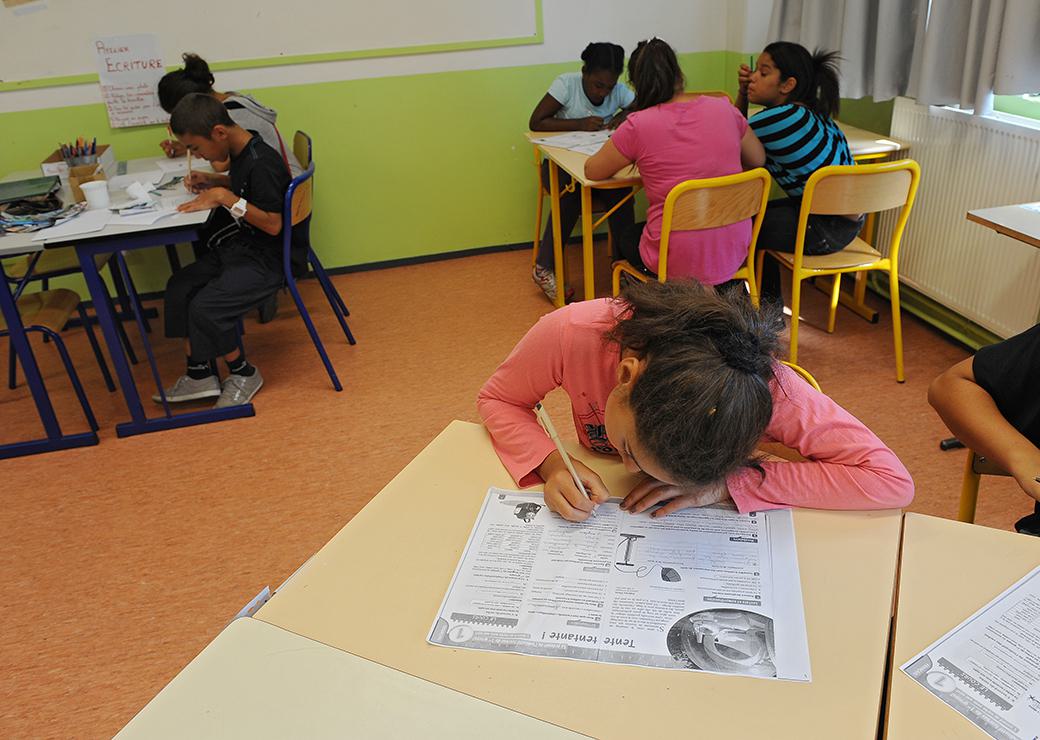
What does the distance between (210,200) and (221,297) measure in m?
0.36

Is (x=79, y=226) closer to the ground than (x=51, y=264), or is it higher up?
higher up

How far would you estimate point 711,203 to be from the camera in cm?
262

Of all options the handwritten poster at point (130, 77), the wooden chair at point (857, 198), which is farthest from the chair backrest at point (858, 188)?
the handwritten poster at point (130, 77)

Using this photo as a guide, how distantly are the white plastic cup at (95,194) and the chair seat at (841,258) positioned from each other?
2.49m

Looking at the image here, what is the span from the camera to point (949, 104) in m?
2.86

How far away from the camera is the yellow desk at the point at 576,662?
0.82m

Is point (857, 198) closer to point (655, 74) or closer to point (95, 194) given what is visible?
point (655, 74)

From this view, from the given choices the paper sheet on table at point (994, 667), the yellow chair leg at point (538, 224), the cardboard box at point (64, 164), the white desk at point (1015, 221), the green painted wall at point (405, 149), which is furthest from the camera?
the yellow chair leg at point (538, 224)

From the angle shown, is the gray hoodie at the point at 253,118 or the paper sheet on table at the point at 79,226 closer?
the paper sheet on table at the point at 79,226

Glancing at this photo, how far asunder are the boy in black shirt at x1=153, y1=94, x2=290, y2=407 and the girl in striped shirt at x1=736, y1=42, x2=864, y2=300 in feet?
5.92

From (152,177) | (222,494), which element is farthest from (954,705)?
(152,177)

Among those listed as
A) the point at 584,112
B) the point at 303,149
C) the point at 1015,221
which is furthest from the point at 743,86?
the point at 303,149

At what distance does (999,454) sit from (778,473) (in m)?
0.47

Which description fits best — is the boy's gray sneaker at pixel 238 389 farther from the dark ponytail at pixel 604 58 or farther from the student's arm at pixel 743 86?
the student's arm at pixel 743 86
